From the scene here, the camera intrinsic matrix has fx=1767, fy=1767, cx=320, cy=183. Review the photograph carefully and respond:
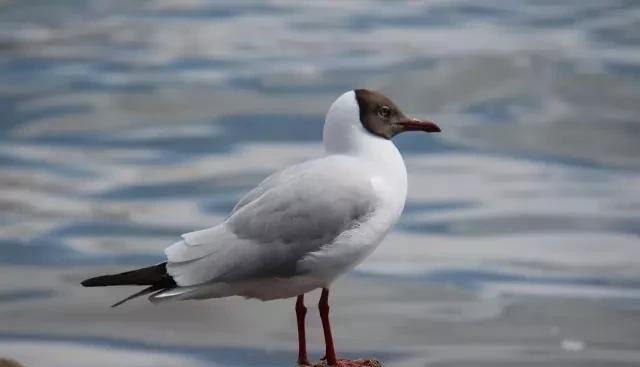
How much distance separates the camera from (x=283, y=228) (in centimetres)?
709

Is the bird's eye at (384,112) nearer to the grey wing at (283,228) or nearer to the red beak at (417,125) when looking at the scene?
the red beak at (417,125)

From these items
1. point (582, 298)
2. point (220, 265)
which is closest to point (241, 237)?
point (220, 265)

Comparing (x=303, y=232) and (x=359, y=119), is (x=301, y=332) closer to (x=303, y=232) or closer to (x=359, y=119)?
(x=303, y=232)

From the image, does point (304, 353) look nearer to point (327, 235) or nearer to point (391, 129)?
point (327, 235)

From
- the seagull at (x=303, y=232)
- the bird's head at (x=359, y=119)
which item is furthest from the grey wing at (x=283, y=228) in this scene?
the bird's head at (x=359, y=119)

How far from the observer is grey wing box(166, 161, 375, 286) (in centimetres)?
701

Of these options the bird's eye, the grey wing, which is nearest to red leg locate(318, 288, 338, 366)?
the grey wing

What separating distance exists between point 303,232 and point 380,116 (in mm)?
599

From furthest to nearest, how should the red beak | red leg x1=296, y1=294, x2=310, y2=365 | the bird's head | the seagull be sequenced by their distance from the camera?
the red beak → the bird's head → red leg x1=296, y1=294, x2=310, y2=365 → the seagull

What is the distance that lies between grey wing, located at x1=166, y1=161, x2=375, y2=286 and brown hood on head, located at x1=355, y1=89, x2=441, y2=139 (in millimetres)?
268

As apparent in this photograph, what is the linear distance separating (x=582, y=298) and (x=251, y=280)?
7110 mm

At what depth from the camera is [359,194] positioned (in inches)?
277

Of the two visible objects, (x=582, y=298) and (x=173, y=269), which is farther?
(x=582, y=298)

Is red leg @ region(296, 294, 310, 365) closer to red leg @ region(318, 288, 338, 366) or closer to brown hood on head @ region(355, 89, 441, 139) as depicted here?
red leg @ region(318, 288, 338, 366)
